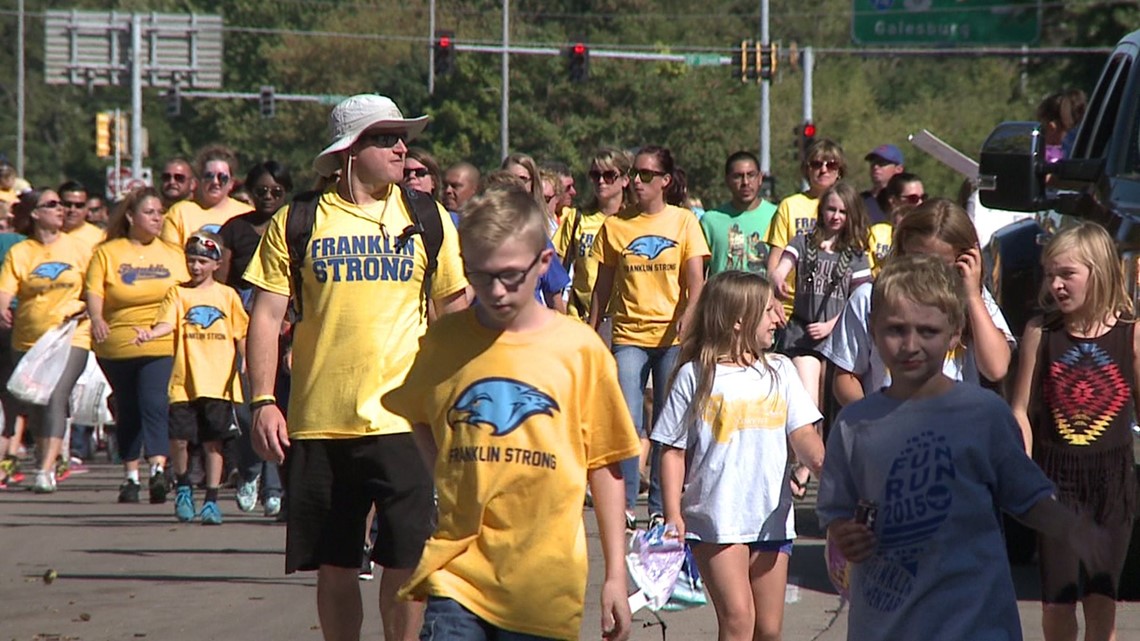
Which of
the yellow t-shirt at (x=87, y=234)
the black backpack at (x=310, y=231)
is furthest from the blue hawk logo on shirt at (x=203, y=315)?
the black backpack at (x=310, y=231)

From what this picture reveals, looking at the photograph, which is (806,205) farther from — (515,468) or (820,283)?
(515,468)

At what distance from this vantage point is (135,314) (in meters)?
13.3

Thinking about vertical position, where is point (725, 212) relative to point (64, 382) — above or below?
above

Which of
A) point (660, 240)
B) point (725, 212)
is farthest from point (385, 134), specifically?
point (725, 212)

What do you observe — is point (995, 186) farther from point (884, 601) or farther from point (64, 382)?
point (64, 382)

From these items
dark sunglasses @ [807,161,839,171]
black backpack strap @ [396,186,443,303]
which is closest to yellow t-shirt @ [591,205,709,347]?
dark sunglasses @ [807,161,839,171]

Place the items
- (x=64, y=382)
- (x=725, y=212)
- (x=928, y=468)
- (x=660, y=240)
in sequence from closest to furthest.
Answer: (x=928, y=468) → (x=660, y=240) → (x=725, y=212) → (x=64, y=382)

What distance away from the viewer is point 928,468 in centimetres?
460

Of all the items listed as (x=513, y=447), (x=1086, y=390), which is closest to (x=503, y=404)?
(x=513, y=447)

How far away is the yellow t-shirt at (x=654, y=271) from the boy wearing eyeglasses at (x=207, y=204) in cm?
308

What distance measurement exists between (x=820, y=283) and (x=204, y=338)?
3814 millimetres

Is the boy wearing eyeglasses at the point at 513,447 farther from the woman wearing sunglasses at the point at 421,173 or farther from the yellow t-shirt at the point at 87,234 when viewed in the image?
the yellow t-shirt at the point at 87,234

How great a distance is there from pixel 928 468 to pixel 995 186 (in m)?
4.09

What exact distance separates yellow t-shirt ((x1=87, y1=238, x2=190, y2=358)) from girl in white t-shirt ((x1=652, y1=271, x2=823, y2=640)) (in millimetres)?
7254
